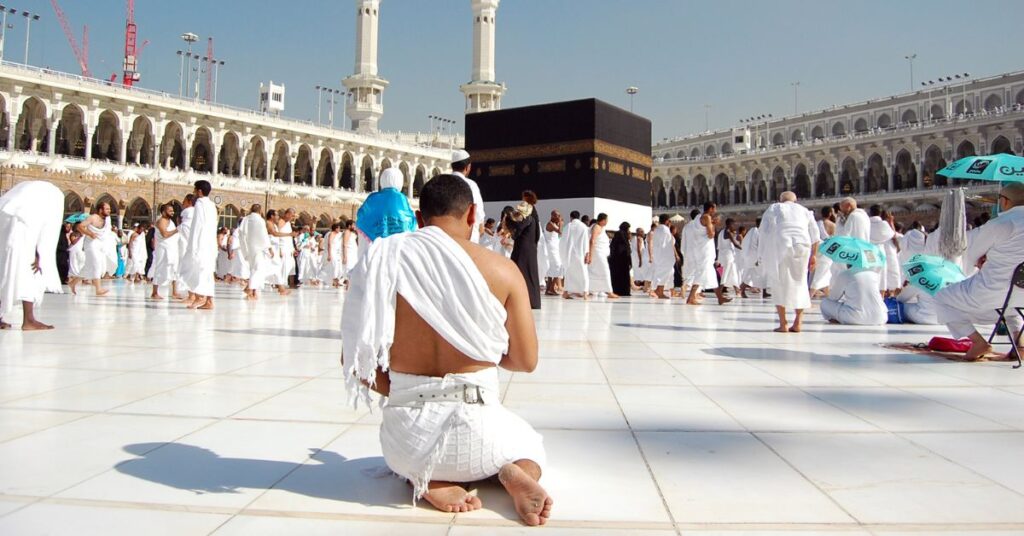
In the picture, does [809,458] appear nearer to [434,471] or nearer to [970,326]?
[434,471]

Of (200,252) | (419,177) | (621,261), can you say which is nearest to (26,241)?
(200,252)

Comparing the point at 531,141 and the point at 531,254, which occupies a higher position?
the point at 531,141

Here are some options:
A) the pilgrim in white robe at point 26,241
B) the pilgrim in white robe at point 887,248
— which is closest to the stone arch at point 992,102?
the pilgrim in white robe at point 887,248

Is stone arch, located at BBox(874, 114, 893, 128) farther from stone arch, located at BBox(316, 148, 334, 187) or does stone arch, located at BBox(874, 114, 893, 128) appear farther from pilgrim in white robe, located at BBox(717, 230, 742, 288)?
pilgrim in white robe, located at BBox(717, 230, 742, 288)

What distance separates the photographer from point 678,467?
187cm

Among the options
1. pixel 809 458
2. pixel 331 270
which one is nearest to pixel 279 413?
pixel 809 458

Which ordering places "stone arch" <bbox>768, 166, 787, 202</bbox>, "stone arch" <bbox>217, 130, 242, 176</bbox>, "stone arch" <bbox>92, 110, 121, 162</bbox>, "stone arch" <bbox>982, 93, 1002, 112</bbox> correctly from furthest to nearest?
"stone arch" <bbox>768, 166, 787, 202</bbox> < "stone arch" <bbox>982, 93, 1002, 112</bbox> < "stone arch" <bbox>217, 130, 242, 176</bbox> < "stone arch" <bbox>92, 110, 121, 162</bbox>

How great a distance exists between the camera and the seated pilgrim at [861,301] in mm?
5801

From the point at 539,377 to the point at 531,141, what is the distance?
15537 millimetres

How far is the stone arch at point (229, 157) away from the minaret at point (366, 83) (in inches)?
486

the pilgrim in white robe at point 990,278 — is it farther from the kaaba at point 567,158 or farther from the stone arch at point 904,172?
the stone arch at point 904,172

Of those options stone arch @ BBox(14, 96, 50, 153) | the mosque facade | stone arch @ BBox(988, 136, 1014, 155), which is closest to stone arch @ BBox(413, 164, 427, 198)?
the mosque facade

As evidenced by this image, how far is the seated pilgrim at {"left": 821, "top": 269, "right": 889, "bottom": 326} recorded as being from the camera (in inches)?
228

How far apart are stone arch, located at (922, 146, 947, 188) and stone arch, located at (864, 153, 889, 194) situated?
86.7 inches
